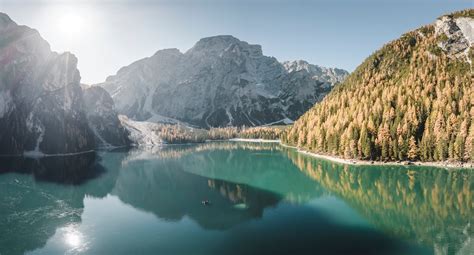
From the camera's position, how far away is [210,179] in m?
140

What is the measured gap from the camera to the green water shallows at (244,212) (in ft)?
203

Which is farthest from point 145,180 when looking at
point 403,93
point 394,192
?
point 403,93

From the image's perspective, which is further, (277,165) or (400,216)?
(277,165)

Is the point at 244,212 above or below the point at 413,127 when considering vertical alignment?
below

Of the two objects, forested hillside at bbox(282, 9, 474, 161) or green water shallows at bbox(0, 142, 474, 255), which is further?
forested hillside at bbox(282, 9, 474, 161)

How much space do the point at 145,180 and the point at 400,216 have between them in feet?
343

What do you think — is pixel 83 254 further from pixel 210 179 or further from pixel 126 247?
pixel 210 179

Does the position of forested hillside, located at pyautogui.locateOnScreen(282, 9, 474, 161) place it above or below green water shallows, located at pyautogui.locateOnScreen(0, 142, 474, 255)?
above

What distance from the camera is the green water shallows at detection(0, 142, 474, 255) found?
61875mm

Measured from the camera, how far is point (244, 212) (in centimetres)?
8512

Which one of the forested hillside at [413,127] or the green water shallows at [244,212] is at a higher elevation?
the forested hillside at [413,127]

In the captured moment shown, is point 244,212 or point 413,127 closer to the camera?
point 244,212

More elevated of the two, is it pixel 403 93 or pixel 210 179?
pixel 403 93

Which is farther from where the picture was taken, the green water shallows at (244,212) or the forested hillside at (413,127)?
the forested hillside at (413,127)
